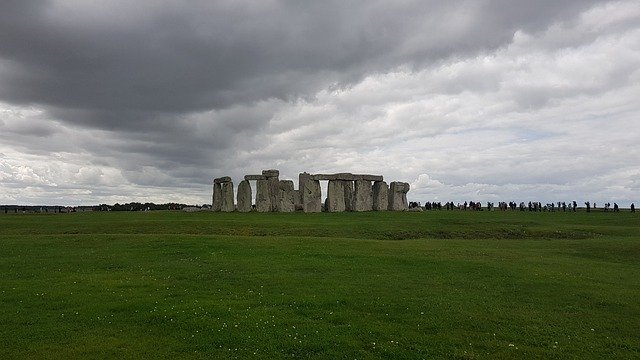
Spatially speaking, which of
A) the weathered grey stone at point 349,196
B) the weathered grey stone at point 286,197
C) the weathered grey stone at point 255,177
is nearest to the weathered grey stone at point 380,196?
the weathered grey stone at point 349,196

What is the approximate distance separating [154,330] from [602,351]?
29.7ft

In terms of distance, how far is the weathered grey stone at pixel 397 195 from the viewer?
58469mm

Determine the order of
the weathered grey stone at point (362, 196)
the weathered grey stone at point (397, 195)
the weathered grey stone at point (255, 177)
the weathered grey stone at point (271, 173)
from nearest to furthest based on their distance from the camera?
the weathered grey stone at point (255, 177) → the weathered grey stone at point (271, 173) → the weathered grey stone at point (362, 196) → the weathered grey stone at point (397, 195)

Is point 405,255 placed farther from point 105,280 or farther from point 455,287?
point 105,280

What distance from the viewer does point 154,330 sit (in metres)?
11.0

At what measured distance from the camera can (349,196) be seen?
55.9 meters

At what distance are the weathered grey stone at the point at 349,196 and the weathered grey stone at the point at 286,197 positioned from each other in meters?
5.97

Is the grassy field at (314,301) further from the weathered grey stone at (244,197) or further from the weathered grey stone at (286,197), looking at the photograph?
the weathered grey stone at (244,197)

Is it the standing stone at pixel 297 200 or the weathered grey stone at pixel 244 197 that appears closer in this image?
the weathered grey stone at pixel 244 197

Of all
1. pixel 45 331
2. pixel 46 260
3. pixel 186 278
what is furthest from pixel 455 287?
pixel 46 260

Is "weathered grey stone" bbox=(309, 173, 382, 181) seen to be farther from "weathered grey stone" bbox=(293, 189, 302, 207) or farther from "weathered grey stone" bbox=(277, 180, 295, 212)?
"weathered grey stone" bbox=(293, 189, 302, 207)

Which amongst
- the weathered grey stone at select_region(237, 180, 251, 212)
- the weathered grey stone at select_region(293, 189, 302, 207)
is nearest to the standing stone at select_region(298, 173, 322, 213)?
the weathered grey stone at select_region(293, 189, 302, 207)

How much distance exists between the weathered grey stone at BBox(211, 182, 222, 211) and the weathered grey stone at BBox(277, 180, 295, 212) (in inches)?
317

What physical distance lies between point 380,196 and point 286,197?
35.2ft
